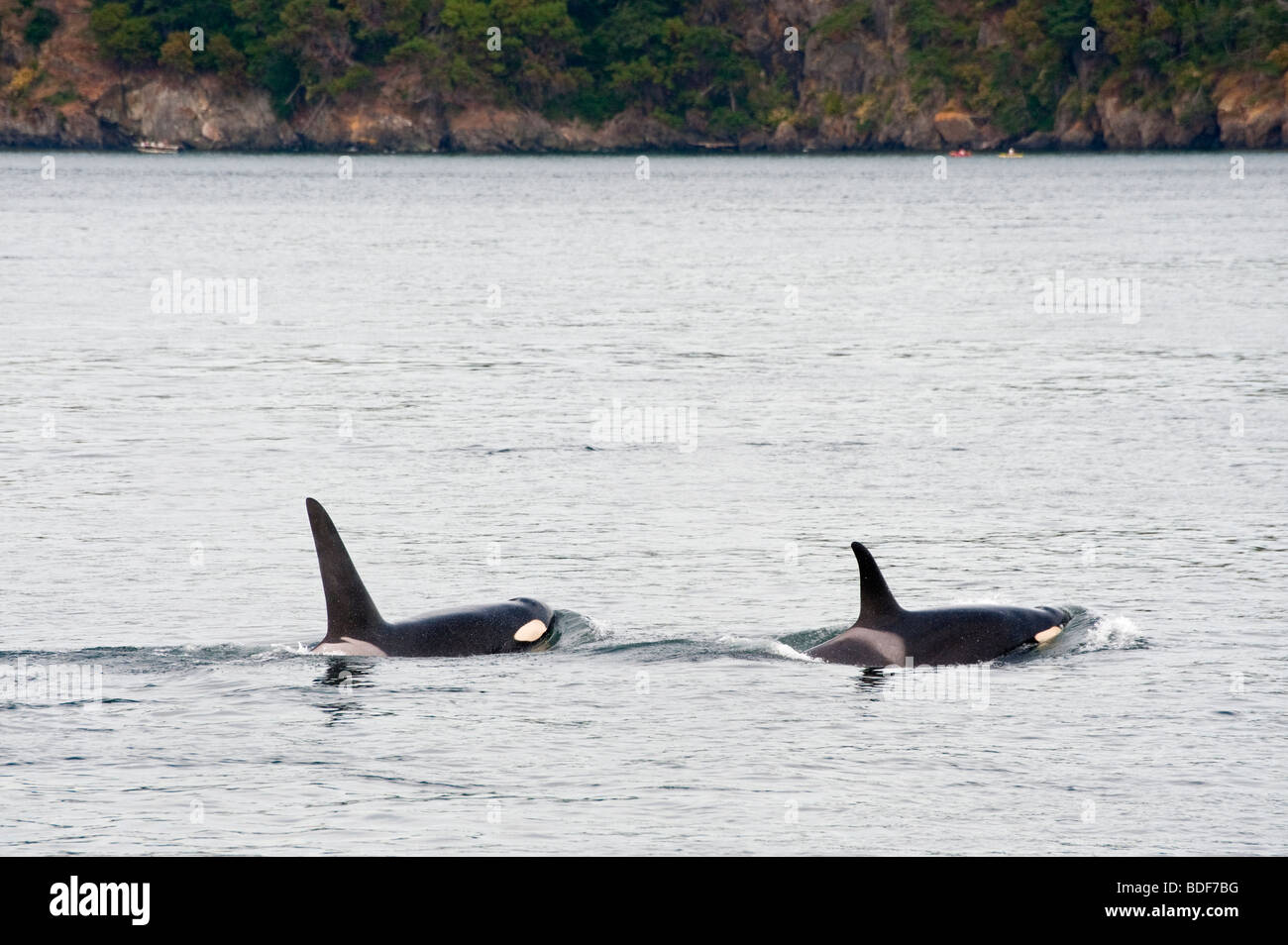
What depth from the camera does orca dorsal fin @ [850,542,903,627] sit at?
1708cm

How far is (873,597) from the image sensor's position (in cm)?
1764

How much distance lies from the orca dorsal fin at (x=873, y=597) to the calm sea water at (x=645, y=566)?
0.55 meters

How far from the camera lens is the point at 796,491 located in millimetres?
28094

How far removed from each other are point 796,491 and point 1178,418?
1030 centimetres

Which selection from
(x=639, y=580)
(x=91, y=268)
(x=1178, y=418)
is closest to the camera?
(x=639, y=580)

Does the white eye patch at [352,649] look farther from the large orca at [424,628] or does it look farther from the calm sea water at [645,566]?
the calm sea water at [645,566]

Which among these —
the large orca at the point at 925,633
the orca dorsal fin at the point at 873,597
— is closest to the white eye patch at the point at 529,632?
the large orca at the point at 925,633

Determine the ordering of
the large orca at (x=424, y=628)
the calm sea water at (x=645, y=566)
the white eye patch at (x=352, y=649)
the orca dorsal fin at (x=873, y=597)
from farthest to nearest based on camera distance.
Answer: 1. the white eye patch at (x=352, y=649)
2. the large orca at (x=424, y=628)
3. the orca dorsal fin at (x=873, y=597)
4. the calm sea water at (x=645, y=566)

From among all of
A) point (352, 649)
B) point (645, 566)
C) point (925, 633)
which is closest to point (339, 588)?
point (352, 649)

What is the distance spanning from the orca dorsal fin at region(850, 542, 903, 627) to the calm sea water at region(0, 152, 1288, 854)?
554 millimetres

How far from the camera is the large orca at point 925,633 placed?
58.4 feet
